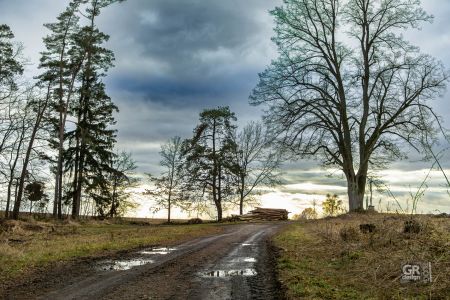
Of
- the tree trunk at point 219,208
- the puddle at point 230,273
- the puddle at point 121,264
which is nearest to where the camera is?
the puddle at point 230,273

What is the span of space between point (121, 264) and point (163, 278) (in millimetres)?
2375

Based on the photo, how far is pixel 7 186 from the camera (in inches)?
1433

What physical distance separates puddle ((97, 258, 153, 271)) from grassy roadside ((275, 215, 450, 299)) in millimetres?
3601

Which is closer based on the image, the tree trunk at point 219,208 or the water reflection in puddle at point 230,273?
the water reflection in puddle at point 230,273

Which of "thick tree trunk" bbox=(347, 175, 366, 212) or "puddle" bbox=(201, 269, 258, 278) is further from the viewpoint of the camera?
"thick tree trunk" bbox=(347, 175, 366, 212)

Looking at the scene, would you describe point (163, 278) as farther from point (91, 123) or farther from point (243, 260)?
point (91, 123)

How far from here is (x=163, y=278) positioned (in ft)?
28.7

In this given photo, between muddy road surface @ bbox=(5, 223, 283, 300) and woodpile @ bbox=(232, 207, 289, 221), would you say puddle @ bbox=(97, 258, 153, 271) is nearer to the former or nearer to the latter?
muddy road surface @ bbox=(5, 223, 283, 300)

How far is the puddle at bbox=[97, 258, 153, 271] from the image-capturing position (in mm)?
10052

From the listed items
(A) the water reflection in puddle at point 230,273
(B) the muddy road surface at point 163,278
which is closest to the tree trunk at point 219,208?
(B) the muddy road surface at point 163,278
